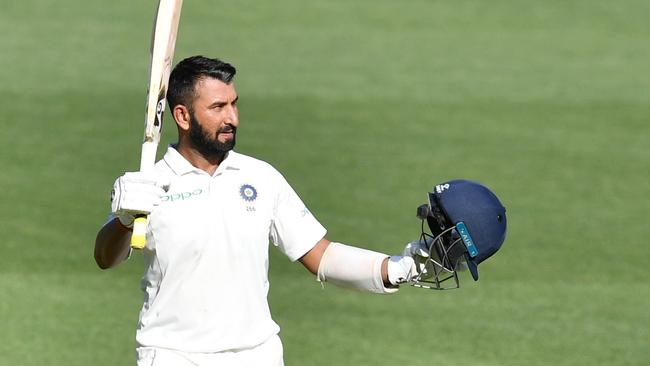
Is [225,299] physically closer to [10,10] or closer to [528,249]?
[528,249]

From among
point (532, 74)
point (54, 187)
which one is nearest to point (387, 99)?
point (532, 74)

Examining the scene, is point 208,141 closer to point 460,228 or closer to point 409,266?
point 409,266

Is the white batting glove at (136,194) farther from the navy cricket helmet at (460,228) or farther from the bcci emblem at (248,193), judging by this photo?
the navy cricket helmet at (460,228)

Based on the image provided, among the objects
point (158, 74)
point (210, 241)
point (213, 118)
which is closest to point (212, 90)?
point (213, 118)

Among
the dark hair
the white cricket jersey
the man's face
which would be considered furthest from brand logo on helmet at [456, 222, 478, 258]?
the dark hair

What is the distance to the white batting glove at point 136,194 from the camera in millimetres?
5441

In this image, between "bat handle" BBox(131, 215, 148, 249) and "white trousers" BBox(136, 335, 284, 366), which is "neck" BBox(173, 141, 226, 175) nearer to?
"bat handle" BBox(131, 215, 148, 249)

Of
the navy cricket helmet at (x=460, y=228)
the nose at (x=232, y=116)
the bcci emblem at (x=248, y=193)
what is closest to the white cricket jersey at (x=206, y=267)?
the bcci emblem at (x=248, y=193)

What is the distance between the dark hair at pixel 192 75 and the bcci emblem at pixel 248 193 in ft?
1.40

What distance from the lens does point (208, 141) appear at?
5902 millimetres

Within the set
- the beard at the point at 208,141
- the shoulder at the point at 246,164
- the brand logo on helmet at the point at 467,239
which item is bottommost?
the brand logo on helmet at the point at 467,239

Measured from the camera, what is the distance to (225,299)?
5773 millimetres

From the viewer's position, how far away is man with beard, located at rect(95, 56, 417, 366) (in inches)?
226

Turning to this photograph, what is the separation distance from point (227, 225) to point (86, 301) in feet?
13.4
